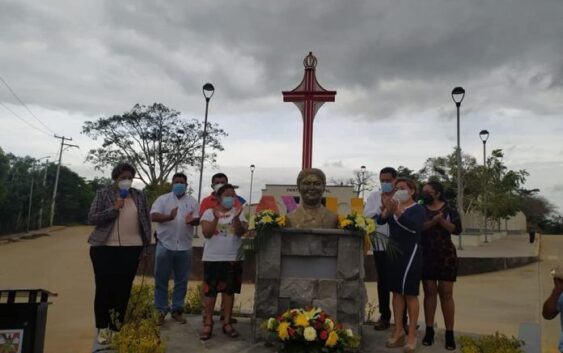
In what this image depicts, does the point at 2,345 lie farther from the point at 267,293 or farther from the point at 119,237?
the point at 267,293

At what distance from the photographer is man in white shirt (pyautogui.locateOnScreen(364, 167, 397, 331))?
4.61m

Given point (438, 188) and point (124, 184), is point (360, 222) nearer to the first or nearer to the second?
point (438, 188)

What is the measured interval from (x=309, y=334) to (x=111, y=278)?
185 centimetres

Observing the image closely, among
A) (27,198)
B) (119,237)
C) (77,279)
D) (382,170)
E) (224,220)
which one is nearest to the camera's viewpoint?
(119,237)

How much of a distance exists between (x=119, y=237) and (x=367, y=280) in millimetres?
7900

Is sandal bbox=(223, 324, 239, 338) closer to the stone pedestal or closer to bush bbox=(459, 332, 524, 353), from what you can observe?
the stone pedestal

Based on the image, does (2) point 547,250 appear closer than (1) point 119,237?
No

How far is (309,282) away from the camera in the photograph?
429cm

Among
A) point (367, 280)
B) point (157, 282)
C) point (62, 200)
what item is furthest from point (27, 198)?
point (157, 282)

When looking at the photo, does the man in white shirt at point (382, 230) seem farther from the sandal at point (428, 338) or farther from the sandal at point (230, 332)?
the sandal at point (230, 332)

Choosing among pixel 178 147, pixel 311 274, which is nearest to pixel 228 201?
pixel 311 274

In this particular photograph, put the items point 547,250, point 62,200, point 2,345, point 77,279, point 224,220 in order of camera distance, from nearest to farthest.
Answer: point 2,345, point 224,220, point 77,279, point 547,250, point 62,200

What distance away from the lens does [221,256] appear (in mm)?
4363

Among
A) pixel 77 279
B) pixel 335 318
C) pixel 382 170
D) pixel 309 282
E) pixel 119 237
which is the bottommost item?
pixel 77 279
